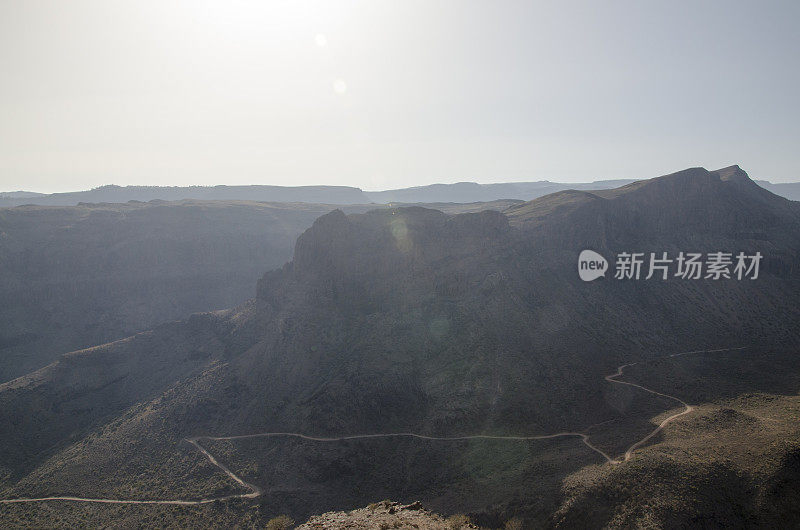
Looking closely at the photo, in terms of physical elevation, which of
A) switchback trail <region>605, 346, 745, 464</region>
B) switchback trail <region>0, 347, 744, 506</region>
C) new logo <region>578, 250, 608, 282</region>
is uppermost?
new logo <region>578, 250, 608, 282</region>

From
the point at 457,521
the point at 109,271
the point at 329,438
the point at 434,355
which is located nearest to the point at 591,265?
the point at 434,355

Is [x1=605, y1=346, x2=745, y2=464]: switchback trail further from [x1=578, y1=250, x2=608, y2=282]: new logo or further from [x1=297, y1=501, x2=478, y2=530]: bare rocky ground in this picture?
[x1=578, y1=250, x2=608, y2=282]: new logo

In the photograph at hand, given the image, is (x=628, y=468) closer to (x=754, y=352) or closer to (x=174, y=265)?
(x=754, y=352)

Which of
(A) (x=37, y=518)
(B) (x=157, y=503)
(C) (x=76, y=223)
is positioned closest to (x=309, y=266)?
(B) (x=157, y=503)

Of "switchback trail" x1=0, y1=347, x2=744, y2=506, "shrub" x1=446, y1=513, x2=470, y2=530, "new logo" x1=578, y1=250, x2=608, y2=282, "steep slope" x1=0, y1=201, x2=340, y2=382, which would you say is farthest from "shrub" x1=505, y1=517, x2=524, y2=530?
"steep slope" x1=0, y1=201, x2=340, y2=382

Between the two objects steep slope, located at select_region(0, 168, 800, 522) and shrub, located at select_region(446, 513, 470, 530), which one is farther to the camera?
steep slope, located at select_region(0, 168, 800, 522)
